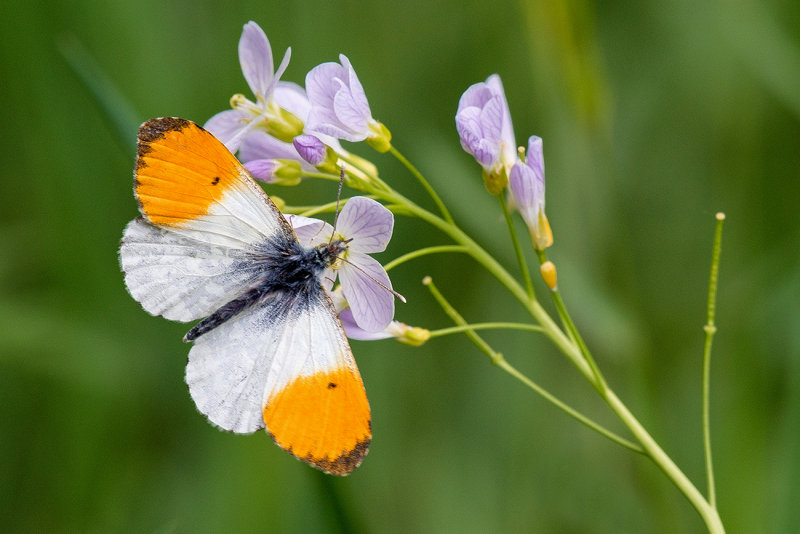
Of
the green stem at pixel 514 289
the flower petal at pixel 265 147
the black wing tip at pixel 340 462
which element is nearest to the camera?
the black wing tip at pixel 340 462

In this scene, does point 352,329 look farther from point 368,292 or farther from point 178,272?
point 178,272

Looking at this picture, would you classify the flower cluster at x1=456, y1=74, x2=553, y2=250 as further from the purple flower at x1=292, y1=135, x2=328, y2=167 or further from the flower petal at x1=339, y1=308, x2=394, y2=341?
the flower petal at x1=339, y1=308, x2=394, y2=341

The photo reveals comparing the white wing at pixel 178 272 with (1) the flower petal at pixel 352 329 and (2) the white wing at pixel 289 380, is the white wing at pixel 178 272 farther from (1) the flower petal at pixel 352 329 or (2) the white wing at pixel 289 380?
(1) the flower petal at pixel 352 329

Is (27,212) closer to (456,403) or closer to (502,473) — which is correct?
(456,403)

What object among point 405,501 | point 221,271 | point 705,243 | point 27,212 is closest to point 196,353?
point 221,271

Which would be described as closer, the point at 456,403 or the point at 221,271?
the point at 221,271

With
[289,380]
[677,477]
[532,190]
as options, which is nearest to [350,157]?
[532,190]

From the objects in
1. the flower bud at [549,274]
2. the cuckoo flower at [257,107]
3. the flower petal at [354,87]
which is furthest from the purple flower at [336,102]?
the flower bud at [549,274]

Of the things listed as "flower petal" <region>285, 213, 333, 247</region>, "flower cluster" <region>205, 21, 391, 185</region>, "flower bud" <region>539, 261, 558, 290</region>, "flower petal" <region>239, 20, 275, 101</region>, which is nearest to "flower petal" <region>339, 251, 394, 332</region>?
"flower petal" <region>285, 213, 333, 247</region>
